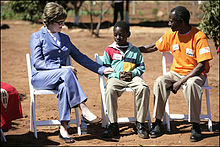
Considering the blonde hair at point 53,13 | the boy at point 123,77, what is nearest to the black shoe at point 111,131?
the boy at point 123,77

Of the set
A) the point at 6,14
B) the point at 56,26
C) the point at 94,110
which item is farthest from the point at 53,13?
the point at 6,14

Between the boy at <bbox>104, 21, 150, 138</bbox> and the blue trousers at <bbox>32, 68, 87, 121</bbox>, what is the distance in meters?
0.44

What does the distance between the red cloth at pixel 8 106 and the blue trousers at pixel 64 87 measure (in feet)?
1.61

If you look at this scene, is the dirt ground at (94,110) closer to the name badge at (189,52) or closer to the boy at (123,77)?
the boy at (123,77)

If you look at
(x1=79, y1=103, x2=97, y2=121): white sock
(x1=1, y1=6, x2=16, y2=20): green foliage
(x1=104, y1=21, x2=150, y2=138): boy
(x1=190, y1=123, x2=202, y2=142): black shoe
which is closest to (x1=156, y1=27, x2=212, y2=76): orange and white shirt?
(x1=104, y1=21, x2=150, y2=138): boy

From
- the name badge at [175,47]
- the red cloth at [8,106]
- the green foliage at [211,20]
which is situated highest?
the green foliage at [211,20]

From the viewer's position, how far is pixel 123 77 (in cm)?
553

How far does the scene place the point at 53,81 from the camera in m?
5.21

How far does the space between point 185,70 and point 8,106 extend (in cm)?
248

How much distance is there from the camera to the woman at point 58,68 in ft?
16.8

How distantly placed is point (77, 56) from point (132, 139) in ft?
4.76

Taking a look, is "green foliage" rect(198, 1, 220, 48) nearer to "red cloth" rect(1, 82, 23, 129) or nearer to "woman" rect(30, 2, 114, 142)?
"woman" rect(30, 2, 114, 142)

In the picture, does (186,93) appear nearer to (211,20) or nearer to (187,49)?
(187,49)

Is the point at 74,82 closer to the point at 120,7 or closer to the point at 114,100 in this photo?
the point at 114,100
